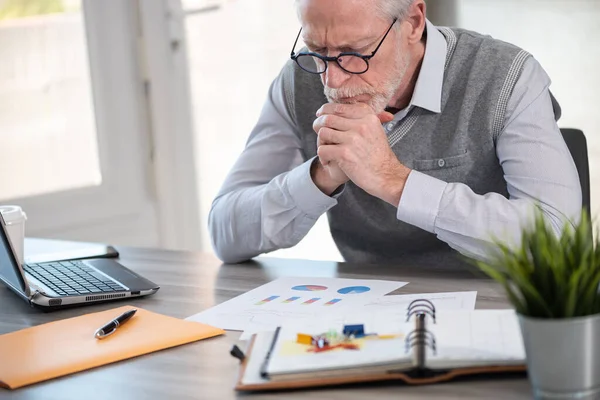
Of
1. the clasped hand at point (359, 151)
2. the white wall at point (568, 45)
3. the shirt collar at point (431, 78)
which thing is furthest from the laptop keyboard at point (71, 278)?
the white wall at point (568, 45)

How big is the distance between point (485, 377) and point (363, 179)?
0.62m

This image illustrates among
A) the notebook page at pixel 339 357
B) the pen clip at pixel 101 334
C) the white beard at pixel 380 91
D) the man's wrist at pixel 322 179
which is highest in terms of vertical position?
the white beard at pixel 380 91

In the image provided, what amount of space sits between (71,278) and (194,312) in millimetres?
313

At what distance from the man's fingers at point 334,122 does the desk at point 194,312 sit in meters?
0.26

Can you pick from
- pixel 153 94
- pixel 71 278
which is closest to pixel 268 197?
pixel 71 278

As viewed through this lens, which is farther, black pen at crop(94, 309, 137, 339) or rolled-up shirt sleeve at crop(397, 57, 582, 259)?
rolled-up shirt sleeve at crop(397, 57, 582, 259)

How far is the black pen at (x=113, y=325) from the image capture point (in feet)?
4.31

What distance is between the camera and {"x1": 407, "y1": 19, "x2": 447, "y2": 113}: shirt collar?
1.79m

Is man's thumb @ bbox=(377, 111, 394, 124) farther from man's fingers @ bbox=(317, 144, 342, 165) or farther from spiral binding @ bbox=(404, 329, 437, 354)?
spiral binding @ bbox=(404, 329, 437, 354)

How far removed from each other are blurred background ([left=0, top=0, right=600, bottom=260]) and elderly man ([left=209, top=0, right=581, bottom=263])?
3.97ft

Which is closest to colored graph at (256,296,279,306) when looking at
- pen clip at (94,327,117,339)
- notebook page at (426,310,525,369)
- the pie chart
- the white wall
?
the pie chart

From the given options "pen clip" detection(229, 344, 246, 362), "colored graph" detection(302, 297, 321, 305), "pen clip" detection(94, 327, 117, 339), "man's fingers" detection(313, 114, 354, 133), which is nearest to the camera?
"pen clip" detection(229, 344, 246, 362)

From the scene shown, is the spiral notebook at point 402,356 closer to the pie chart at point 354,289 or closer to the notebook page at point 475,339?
the notebook page at point 475,339

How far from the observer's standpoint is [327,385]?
1062mm
